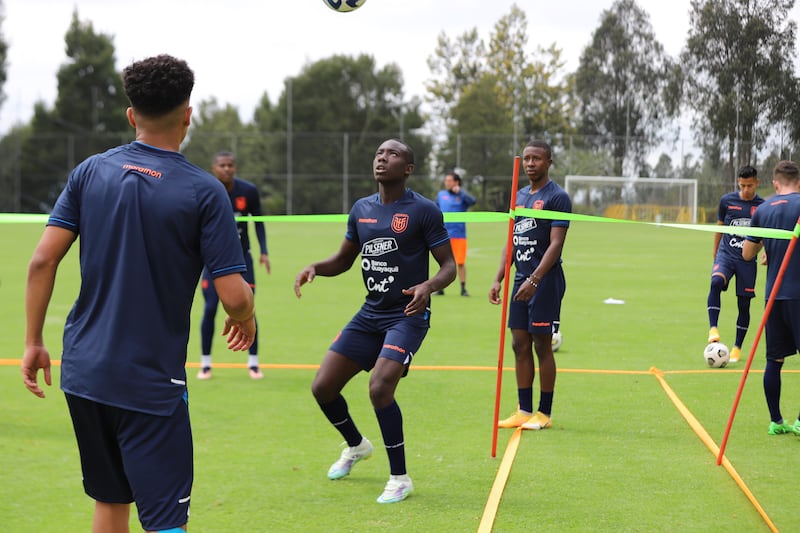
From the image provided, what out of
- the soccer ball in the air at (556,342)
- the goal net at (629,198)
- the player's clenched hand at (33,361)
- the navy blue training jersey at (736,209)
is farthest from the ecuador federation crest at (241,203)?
the goal net at (629,198)

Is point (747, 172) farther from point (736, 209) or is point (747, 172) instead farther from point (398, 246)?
point (398, 246)

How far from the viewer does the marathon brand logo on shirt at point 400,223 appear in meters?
5.99

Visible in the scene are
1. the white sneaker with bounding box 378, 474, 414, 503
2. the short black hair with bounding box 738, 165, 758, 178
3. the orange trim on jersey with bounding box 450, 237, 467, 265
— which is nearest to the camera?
the white sneaker with bounding box 378, 474, 414, 503

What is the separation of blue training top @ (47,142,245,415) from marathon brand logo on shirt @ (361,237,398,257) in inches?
97.5

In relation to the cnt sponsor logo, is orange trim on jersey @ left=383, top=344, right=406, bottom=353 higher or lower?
lower

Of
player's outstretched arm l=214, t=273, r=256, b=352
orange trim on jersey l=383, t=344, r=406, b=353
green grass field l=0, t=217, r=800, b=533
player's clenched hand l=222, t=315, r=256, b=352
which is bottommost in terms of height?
green grass field l=0, t=217, r=800, b=533

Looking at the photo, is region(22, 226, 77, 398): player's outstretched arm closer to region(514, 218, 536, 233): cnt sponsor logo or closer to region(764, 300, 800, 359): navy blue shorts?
region(514, 218, 536, 233): cnt sponsor logo

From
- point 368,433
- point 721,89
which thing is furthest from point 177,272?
point 721,89

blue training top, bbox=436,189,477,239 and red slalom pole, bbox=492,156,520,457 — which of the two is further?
blue training top, bbox=436,189,477,239

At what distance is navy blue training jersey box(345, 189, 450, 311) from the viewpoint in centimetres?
599

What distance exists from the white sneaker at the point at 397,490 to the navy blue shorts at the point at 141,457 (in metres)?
2.25

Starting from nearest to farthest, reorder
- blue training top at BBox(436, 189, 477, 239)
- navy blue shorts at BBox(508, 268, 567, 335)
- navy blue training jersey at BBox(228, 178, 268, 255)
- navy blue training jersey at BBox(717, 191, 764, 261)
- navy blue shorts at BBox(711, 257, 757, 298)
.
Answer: navy blue shorts at BBox(508, 268, 567, 335)
navy blue training jersey at BBox(717, 191, 764, 261)
navy blue training jersey at BBox(228, 178, 268, 255)
navy blue shorts at BBox(711, 257, 757, 298)
blue training top at BBox(436, 189, 477, 239)

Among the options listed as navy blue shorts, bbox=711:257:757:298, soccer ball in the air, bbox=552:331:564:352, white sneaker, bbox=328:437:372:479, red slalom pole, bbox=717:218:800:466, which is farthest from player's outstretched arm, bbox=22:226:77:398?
navy blue shorts, bbox=711:257:757:298

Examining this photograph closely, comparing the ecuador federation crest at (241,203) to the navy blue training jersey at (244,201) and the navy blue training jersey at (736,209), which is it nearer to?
the navy blue training jersey at (244,201)
